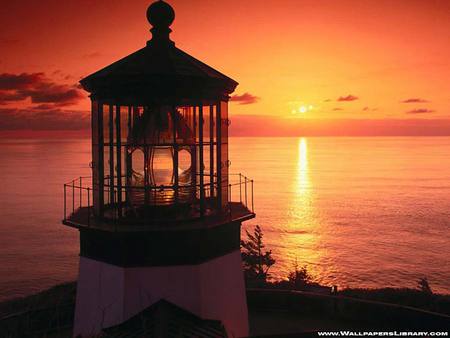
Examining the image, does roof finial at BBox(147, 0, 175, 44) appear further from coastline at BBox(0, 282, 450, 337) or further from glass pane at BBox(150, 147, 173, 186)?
coastline at BBox(0, 282, 450, 337)

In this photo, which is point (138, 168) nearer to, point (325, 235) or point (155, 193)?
point (155, 193)

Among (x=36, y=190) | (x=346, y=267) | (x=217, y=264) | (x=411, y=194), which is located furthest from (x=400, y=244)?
(x=36, y=190)

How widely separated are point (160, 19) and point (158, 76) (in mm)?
1357

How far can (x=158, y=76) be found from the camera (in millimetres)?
6379

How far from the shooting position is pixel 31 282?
35.5 metres

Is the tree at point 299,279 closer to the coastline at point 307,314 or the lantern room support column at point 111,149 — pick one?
the coastline at point 307,314

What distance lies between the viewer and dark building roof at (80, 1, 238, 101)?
21.1 feet

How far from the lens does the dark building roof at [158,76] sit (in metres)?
6.43

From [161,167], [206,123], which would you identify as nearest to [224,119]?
[206,123]

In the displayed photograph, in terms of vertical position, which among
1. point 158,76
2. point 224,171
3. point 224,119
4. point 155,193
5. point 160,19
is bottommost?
point 155,193

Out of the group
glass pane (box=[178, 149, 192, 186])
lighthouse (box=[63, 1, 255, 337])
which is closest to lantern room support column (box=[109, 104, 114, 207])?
lighthouse (box=[63, 1, 255, 337])

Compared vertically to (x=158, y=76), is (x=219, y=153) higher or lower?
lower

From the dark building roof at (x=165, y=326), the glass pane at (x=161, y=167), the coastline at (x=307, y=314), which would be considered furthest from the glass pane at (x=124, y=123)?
the coastline at (x=307, y=314)

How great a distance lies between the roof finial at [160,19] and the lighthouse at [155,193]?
2 centimetres
